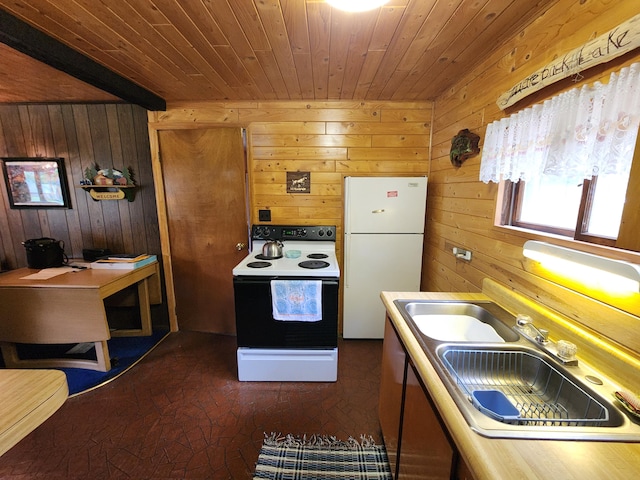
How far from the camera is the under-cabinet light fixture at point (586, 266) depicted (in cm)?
78

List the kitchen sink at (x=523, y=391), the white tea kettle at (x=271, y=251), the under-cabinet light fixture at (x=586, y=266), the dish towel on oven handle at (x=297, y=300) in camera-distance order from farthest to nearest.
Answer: the white tea kettle at (x=271, y=251), the dish towel on oven handle at (x=297, y=300), the under-cabinet light fixture at (x=586, y=266), the kitchen sink at (x=523, y=391)

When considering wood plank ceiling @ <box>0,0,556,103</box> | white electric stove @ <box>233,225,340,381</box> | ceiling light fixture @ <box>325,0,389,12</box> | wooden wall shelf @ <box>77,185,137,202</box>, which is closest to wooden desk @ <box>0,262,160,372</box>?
wooden wall shelf @ <box>77,185,137,202</box>

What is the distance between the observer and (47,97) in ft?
7.78

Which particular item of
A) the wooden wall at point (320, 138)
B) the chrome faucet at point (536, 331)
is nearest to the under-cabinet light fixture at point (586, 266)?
the chrome faucet at point (536, 331)

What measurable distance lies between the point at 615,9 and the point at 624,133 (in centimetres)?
46

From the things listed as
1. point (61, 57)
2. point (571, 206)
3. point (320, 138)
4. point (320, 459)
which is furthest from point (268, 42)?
point (320, 459)

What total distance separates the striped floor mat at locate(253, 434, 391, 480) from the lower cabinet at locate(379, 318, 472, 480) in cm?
16

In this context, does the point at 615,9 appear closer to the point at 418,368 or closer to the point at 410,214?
the point at 418,368

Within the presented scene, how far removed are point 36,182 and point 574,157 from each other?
159 inches

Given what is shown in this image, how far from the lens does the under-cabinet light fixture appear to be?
2.56 ft

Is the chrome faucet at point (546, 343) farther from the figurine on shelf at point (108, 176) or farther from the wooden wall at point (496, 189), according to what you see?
the figurine on shelf at point (108, 176)

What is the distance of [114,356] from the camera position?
2.44 meters

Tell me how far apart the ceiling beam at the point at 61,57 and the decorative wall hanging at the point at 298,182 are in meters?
1.37

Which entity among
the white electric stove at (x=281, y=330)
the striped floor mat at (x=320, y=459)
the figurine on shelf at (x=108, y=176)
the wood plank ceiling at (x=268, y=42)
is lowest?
the striped floor mat at (x=320, y=459)
